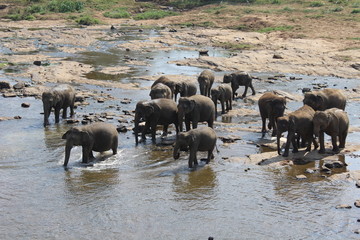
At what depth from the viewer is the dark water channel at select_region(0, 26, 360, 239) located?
35.0ft

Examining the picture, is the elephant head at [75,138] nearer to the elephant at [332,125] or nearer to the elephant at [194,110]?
the elephant at [194,110]

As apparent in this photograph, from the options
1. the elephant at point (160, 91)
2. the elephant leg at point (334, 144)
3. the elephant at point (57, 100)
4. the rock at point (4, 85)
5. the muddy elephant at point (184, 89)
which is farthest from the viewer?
the rock at point (4, 85)

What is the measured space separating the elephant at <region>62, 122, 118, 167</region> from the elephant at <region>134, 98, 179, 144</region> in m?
1.67

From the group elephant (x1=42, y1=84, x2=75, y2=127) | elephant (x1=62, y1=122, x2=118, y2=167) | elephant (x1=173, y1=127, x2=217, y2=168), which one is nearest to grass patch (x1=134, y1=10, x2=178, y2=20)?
elephant (x1=42, y1=84, x2=75, y2=127)

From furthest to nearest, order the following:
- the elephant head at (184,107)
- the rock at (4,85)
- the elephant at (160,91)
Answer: the rock at (4,85)
the elephant at (160,91)
the elephant head at (184,107)

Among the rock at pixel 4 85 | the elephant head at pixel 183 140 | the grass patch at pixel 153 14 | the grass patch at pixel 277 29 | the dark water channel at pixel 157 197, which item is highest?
the grass patch at pixel 153 14

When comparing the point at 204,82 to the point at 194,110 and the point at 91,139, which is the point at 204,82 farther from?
the point at 91,139

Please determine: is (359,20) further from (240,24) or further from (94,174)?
(94,174)

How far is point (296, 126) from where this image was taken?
15.2 metres

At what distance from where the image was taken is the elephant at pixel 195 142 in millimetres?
14023

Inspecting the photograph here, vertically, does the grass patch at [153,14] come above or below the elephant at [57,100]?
above

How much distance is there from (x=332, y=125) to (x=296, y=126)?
0.97 m

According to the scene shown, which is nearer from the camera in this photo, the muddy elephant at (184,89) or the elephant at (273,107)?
the elephant at (273,107)

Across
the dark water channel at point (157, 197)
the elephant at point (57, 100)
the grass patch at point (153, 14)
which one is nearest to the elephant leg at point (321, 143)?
the dark water channel at point (157, 197)
